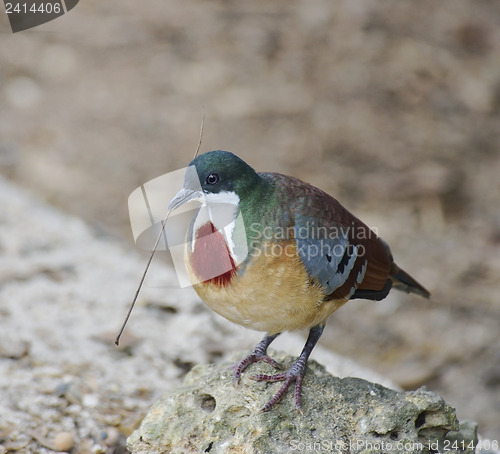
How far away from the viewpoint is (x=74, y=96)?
394 inches

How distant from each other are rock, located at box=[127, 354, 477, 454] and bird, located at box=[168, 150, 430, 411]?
85 mm

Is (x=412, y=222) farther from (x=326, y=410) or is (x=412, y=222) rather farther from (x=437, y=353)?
(x=326, y=410)

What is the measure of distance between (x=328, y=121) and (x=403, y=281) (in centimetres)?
523

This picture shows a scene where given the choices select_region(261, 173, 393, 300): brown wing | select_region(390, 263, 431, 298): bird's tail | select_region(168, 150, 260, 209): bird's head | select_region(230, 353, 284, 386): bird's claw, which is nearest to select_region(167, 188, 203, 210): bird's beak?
select_region(168, 150, 260, 209): bird's head

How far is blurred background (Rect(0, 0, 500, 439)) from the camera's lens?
734 cm

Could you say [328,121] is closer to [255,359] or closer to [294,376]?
[255,359]

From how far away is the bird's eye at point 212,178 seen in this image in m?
3.47

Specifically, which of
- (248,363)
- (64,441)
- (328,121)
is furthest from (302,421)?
(328,121)

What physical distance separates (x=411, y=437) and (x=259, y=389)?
0.81m

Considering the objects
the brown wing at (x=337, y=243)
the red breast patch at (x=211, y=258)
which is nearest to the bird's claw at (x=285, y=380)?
the brown wing at (x=337, y=243)

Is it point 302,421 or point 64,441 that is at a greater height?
point 302,421

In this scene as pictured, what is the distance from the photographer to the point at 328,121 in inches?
372

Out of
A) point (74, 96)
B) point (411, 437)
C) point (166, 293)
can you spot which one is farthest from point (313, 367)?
point (74, 96)

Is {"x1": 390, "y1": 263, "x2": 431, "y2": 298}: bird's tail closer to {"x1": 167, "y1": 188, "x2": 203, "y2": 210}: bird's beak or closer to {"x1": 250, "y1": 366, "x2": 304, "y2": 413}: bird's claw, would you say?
{"x1": 250, "y1": 366, "x2": 304, "y2": 413}: bird's claw
